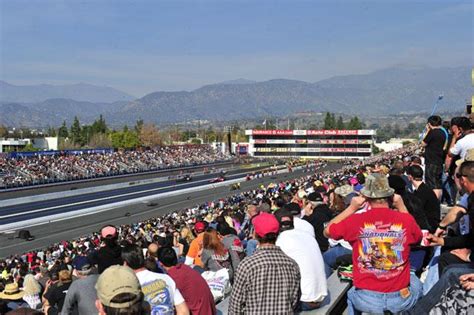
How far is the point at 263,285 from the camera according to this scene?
4770 millimetres

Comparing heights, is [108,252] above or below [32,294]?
above

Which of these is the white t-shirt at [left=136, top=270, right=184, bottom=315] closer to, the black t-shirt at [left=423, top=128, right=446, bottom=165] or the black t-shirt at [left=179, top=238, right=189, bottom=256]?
the black t-shirt at [left=179, top=238, right=189, bottom=256]

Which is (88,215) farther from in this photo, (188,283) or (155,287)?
(155,287)

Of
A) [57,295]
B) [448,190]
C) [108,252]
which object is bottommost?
[57,295]

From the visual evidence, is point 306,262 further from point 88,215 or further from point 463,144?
point 88,215

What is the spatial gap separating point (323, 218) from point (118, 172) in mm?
85731

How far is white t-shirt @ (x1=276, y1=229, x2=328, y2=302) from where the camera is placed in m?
5.84

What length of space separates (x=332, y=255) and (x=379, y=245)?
2.65 metres

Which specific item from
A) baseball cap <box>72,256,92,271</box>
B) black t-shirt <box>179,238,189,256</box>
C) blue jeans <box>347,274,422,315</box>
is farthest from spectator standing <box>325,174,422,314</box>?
black t-shirt <box>179,238,189,256</box>

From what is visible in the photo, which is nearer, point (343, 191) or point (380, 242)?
point (380, 242)

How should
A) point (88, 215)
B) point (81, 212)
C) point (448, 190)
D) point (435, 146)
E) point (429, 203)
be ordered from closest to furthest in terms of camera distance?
point (429, 203) < point (435, 146) < point (448, 190) < point (88, 215) < point (81, 212)

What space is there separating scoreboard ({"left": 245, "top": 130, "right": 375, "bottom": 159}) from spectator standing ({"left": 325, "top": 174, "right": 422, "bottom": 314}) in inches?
5584

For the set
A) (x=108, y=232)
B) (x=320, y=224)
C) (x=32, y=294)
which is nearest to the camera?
(x=108, y=232)

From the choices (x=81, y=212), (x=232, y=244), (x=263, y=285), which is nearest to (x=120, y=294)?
(x=263, y=285)
